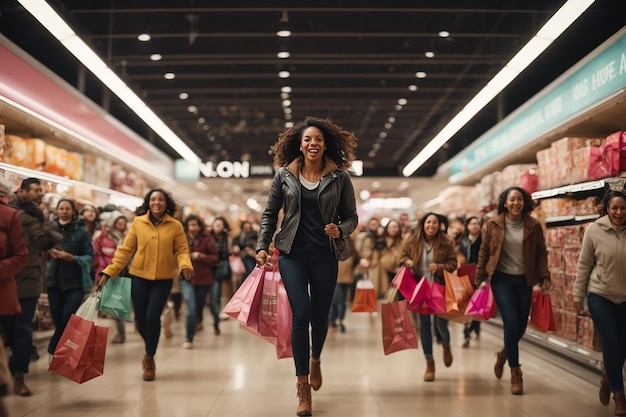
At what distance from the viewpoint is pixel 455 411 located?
13.7ft

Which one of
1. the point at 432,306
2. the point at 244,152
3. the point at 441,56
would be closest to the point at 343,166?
the point at 432,306

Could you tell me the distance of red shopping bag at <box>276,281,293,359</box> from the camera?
4.19 m

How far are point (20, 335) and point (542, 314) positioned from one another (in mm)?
3954

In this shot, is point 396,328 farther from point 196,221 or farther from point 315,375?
point 196,221

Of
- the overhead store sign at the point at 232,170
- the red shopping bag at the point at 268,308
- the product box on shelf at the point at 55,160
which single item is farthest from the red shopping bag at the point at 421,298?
the overhead store sign at the point at 232,170

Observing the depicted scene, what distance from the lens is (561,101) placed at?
652 cm

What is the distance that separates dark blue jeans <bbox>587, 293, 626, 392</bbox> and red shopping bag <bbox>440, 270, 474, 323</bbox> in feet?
4.00

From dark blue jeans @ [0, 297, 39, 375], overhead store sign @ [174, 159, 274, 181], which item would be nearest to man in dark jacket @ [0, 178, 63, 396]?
dark blue jeans @ [0, 297, 39, 375]

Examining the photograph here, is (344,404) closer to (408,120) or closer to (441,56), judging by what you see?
(441,56)

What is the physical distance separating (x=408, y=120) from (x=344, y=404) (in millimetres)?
11064

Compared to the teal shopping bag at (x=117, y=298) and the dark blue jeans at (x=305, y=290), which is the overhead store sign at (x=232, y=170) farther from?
the dark blue jeans at (x=305, y=290)

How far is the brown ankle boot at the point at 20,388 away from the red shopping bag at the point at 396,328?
258 centimetres

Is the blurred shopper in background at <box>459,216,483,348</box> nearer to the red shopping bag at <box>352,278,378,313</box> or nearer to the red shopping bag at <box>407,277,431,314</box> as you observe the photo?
the red shopping bag at <box>352,278,378,313</box>

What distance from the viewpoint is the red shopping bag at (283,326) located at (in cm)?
419
